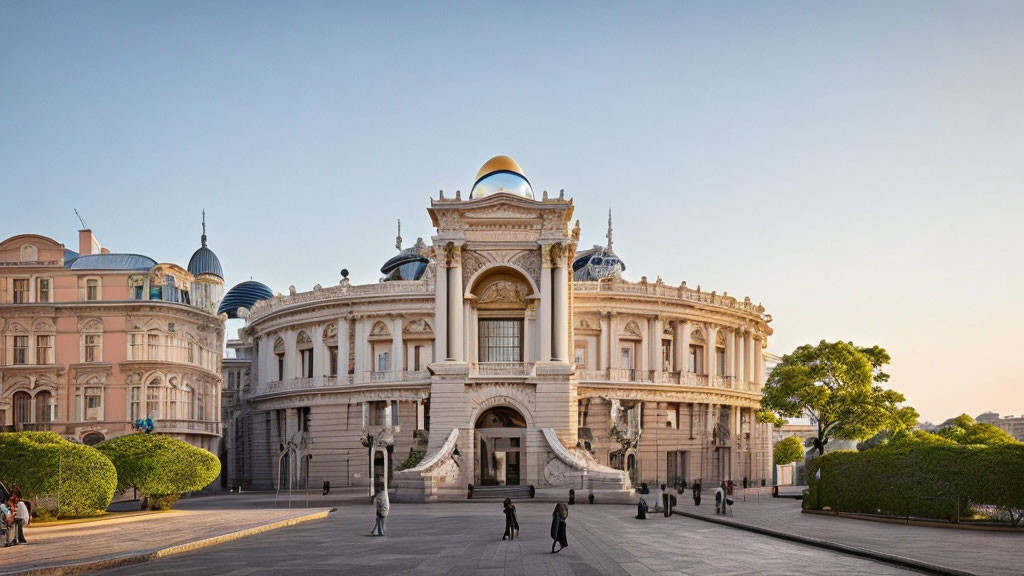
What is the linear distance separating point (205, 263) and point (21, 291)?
199 feet

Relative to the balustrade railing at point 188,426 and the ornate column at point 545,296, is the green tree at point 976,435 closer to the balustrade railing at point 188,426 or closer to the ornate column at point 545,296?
the ornate column at point 545,296

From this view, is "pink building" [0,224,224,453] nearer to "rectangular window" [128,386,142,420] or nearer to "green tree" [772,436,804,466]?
"rectangular window" [128,386,142,420]

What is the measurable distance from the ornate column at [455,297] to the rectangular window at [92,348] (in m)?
27.6

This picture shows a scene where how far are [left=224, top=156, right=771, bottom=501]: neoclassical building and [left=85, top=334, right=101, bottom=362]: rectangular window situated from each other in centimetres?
1554

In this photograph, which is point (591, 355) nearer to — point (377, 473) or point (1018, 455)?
point (377, 473)

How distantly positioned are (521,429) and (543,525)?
20.0 m

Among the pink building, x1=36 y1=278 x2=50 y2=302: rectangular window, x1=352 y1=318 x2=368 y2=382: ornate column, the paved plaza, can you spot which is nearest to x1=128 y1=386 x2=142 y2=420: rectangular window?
the pink building

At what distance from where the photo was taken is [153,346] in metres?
72.6

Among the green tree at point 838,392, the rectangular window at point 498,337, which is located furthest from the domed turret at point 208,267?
the green tree at point 838,392

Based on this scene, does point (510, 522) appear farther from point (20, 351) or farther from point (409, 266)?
point (409, 266)

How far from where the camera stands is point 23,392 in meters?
70.1

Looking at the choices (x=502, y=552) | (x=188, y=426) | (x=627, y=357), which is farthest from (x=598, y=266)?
(x=502, y=552)

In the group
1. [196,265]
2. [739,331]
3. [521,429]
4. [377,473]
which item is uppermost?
[196,265]

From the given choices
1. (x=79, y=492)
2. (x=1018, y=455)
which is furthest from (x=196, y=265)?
(x=1018, y=455)
